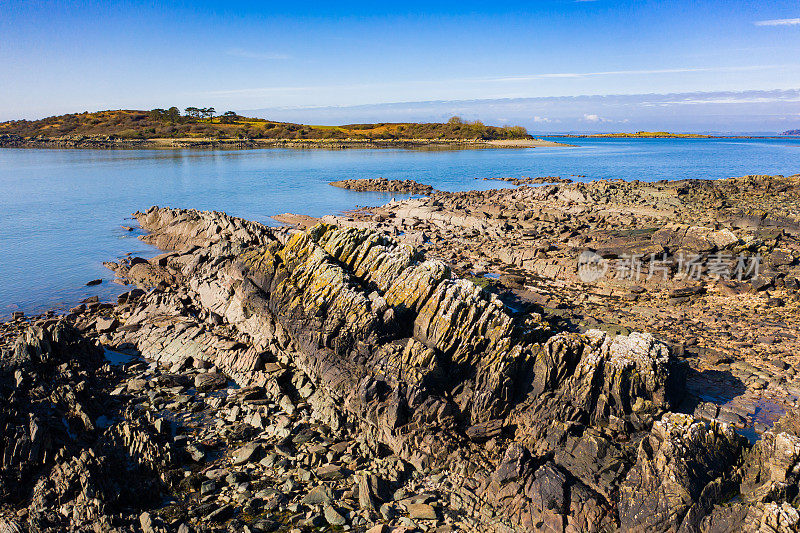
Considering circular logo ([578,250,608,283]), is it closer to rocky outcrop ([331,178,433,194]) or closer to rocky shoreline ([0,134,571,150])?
rocky outcrop ([331,178,433,194])

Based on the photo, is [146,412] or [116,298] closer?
[146,412]

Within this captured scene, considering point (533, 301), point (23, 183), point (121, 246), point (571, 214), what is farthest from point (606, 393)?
point (23, 183)

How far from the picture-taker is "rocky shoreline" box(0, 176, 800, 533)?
10969mm

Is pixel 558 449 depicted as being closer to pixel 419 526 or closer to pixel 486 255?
pixel 419 526

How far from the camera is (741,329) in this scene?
845 inches

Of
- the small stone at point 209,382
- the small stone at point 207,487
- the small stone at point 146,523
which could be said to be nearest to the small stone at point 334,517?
the small stone at point 207,487

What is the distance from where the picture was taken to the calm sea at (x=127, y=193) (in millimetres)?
31938

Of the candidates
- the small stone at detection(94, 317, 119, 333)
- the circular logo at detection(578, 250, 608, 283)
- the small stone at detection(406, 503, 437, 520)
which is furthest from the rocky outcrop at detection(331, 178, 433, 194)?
the small stone at detection(406, 503, 437, 520)

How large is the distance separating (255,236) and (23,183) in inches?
2828

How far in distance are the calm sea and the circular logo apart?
91.4ft

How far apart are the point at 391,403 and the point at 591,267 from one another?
19.4 meters

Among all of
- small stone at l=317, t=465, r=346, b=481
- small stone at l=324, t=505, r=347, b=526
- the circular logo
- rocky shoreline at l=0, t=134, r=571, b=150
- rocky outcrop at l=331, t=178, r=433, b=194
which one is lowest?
small stone at l=324, t=505, r=347, b=526

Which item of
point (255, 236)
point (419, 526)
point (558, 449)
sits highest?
point (255, 236)

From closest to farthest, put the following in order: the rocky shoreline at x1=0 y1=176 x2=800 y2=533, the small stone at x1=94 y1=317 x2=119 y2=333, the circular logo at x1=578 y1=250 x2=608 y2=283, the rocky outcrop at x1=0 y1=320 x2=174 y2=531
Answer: the rocky shoreline at x1=0 y1=176 x2=800 y2=533 < the rocky outcrop at x1=0 y1=320 x2=174 y2=531 < the small stone at x1=94 y1=317 x2=119 y2=333 < the circular logo at x1=578 y1=250 x2=608 y2=283
